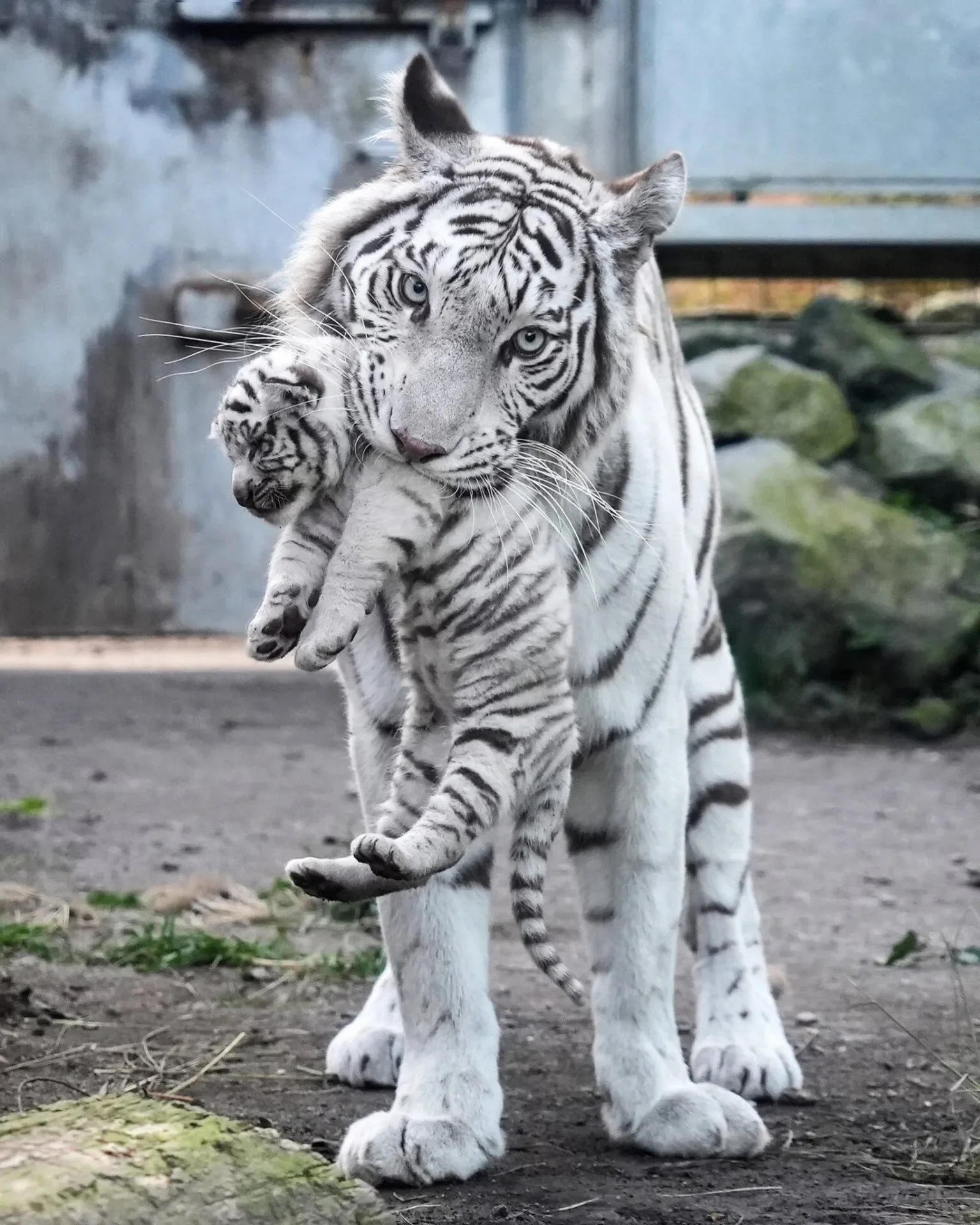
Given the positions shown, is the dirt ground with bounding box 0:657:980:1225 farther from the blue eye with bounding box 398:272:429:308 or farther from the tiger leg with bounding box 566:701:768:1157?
the blue eye with bounding box 398:272:429:308

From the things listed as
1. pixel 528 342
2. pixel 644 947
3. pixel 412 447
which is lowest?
pixel 644 947

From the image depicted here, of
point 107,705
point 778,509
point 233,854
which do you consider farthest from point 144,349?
point 233,854

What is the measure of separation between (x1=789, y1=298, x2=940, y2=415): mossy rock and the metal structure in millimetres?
380

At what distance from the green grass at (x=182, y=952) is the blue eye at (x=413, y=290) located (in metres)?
A: 1.91

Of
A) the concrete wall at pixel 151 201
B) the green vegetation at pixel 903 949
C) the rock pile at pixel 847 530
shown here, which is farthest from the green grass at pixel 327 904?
the concrete wall at pixel 151 201

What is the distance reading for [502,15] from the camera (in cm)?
780

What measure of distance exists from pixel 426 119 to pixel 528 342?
48 cm

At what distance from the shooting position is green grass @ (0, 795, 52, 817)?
4.77m

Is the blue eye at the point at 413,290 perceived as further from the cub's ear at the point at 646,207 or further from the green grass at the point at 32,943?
the green grass at the point at 32,943

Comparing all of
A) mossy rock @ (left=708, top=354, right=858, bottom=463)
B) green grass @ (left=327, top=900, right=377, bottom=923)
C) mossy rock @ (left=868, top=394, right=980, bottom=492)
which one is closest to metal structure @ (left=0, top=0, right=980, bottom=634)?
mossy rock @ (left=708, top=354, right=858, bottom=463)

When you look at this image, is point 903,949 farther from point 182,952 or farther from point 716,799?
point 182,952

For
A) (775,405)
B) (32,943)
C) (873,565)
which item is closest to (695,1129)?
(32,943)

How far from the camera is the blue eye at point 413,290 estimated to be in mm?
2414

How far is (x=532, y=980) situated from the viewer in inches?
154
